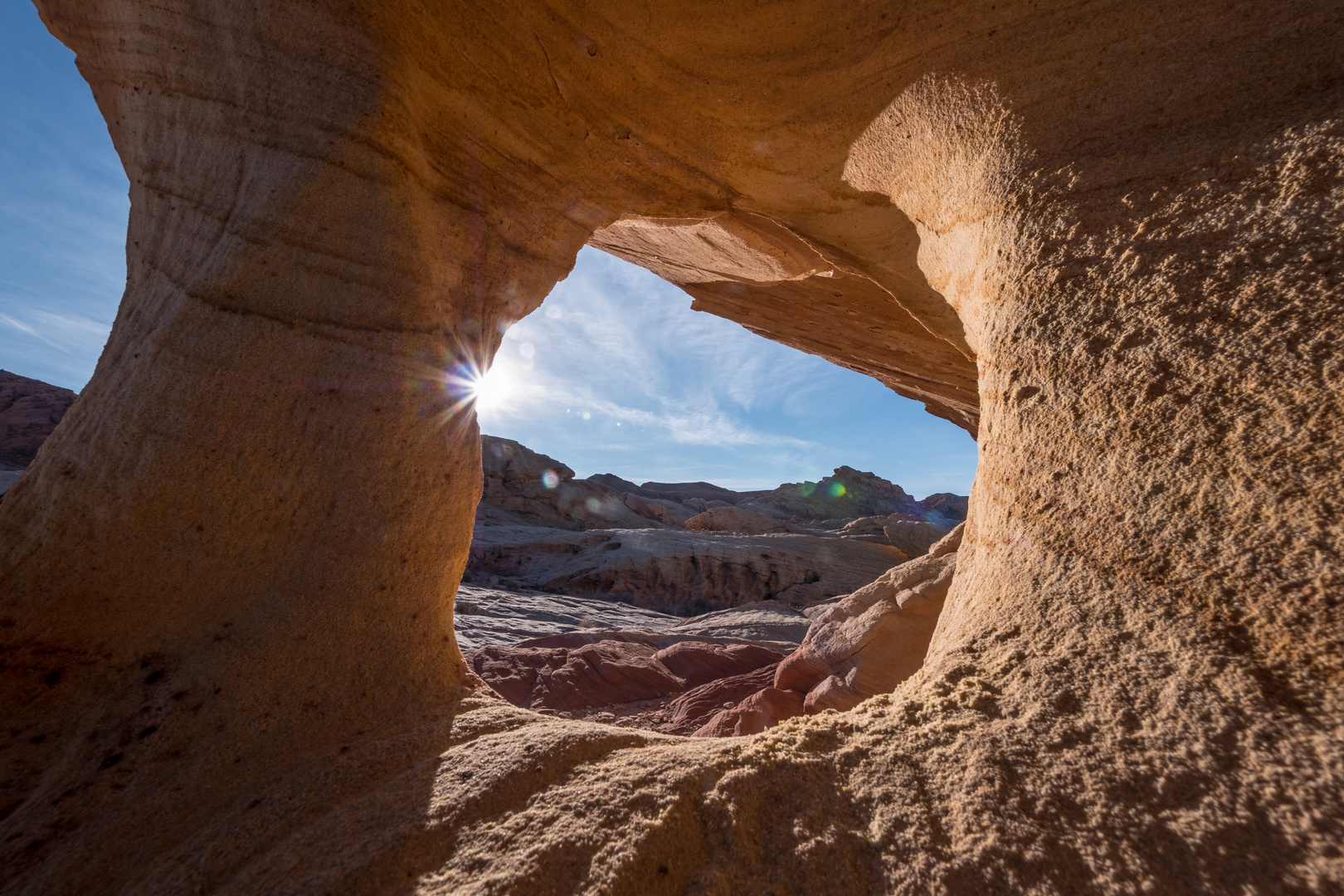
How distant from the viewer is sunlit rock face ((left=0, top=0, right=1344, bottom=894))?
1.17 m

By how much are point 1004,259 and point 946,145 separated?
835 millimetres

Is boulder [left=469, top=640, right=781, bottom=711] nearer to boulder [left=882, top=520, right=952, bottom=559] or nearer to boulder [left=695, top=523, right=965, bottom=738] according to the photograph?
boulder [left=695, top=523, right=965, bottom=738]

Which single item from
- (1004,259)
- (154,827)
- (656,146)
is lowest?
(154,827)

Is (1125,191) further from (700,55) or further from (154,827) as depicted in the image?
(154,827)

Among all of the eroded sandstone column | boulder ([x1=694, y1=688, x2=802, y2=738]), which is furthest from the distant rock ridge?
the eroded sandstone column

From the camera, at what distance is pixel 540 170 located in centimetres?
345

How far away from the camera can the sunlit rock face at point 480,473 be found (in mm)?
1170

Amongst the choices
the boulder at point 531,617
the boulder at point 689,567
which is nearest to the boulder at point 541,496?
the boulder at point 689,567

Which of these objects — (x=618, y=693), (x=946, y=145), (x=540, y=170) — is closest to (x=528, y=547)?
(x=618, y=693)

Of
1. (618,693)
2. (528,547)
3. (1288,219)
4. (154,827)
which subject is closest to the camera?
(1288,219)

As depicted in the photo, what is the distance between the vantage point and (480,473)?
9.78ft

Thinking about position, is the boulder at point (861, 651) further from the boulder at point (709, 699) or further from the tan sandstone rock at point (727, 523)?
the tan sandstone rock at point (727, 523)

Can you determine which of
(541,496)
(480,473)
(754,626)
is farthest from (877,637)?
(541,496)

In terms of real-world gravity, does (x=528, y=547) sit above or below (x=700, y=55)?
below
